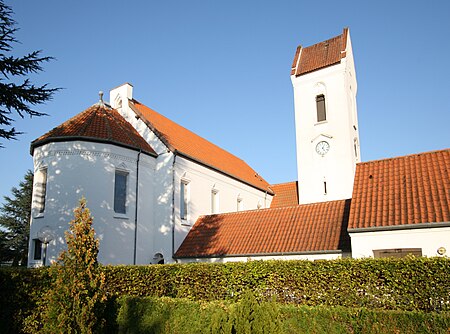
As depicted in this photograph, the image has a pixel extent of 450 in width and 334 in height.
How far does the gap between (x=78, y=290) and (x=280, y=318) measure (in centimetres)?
493

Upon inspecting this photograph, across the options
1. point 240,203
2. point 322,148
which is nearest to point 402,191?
point 322,148

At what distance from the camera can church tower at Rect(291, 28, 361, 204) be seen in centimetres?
2748

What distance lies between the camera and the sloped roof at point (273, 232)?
18.9m

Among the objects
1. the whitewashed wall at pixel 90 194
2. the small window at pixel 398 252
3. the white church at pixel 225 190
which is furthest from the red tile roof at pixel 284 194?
the small window at pixel 398 252

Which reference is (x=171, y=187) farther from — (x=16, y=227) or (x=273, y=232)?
(x=16, y=227)

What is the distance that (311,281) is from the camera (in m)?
12.2

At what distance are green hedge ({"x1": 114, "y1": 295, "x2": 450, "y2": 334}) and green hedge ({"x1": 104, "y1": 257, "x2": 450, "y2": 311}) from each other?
1.38m

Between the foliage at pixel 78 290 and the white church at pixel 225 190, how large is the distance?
25.9 ft

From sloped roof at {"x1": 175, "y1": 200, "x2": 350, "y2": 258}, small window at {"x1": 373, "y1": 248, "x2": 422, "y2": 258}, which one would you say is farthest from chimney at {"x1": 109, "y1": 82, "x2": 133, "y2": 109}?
small window at {"x1": 373, "y1": 248, "x2": 422, "y2": 258}

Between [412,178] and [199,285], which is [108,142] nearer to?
[199,285]

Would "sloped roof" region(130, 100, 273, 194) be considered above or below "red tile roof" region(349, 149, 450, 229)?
above

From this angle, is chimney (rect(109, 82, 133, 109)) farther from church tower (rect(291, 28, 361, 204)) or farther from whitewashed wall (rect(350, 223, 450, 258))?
whitewashed wall (rect(350, 223, 450, 258))

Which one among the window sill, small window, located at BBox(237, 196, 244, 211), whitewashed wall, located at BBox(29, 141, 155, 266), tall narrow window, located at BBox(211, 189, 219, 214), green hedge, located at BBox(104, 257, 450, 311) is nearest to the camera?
green hedge, located at BBox(104, 257, 450, 311)

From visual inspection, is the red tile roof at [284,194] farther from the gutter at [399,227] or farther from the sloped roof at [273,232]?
the gutter at [399,227]
